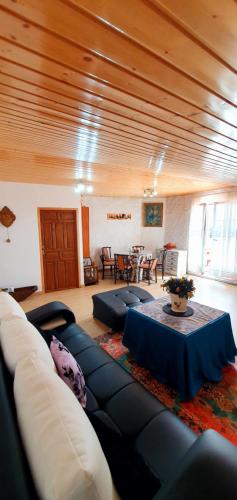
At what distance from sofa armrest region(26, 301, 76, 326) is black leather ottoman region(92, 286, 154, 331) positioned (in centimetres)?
75

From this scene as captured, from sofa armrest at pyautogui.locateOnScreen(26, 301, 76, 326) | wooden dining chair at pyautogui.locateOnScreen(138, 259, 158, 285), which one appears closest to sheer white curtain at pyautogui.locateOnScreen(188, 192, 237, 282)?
wooden dining chair at pyautogui.locateOnScreen(138, 259, 158, 285)

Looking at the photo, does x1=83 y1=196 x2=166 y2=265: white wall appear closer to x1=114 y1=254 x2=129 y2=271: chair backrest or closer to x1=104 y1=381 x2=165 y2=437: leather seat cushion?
x1=114 y1=254 x2=129 y2=271: chair backrest

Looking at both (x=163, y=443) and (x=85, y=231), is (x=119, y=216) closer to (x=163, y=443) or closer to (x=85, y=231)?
(x=85, y=231)

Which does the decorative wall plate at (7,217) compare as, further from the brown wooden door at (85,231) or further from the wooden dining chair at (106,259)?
the wooden dining chair at (106,259)

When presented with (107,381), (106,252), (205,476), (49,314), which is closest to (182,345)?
(107,381)

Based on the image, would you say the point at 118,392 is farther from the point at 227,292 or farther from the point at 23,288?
the point at 227,292

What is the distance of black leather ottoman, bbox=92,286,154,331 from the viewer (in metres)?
3.11

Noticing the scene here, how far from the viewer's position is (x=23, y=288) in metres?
4.56

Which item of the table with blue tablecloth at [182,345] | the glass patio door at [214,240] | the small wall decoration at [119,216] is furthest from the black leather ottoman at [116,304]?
the small wall decoration at [119,216]

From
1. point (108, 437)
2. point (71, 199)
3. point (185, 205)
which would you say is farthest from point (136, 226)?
point (108, 437)

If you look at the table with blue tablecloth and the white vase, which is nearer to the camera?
the table with blue tablecloth

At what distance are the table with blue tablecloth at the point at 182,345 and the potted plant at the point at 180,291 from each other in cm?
15

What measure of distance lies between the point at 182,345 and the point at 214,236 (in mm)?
4431

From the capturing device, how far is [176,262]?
20.6ft
